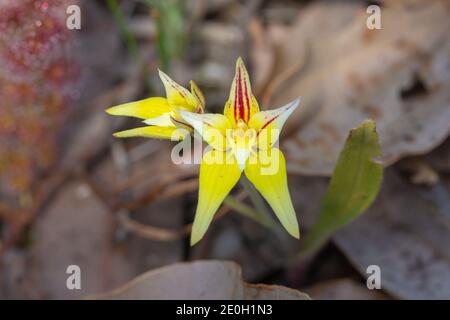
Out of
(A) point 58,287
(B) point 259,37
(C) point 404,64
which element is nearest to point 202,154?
(A) point 58,287

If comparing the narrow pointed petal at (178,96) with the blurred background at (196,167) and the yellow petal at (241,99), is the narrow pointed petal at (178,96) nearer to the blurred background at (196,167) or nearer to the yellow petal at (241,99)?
the yellow petal at (241,99)

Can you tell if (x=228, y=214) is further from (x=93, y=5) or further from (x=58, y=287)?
(x=93, y=5)

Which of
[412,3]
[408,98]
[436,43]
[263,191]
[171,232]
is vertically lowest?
[171,232]

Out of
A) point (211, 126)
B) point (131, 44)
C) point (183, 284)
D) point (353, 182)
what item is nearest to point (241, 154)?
point (211, 126)

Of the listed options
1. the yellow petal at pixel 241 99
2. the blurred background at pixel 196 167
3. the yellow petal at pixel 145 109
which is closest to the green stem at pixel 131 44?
the blurred background at pixel 196 167

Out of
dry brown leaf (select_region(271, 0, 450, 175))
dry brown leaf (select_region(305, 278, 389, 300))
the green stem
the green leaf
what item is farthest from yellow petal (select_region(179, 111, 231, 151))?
the green stem
